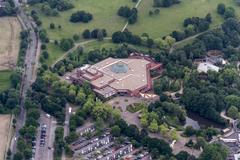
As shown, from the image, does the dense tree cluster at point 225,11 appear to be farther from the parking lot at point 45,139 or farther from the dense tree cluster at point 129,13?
the parking lot at point 45,139

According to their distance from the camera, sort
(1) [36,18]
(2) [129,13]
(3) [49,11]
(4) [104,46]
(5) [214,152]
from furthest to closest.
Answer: (3) [49,11]
(2) [129,13]
(1) [36,18]
(4) [104,46]
(5) [214,152]

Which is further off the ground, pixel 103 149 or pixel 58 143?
pixel 58 143

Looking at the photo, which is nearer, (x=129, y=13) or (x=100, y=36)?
(x=100, y=36)

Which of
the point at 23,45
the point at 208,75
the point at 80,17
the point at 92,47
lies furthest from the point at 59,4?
the point at 208,75

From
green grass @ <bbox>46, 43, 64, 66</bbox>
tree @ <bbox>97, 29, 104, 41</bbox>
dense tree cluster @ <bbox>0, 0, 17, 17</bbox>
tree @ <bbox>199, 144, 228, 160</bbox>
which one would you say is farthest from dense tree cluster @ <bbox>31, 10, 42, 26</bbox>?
tree @ <bbox>199, 144, 228, 160</bbox>

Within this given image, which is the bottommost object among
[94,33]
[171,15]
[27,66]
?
[27,66]

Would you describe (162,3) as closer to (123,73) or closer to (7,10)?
(123,73)

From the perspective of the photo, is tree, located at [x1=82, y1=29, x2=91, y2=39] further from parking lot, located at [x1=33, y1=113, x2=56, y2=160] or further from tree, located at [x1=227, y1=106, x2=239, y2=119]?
tree, located at [x1=227, y1=106, x2=239, y2=119]
